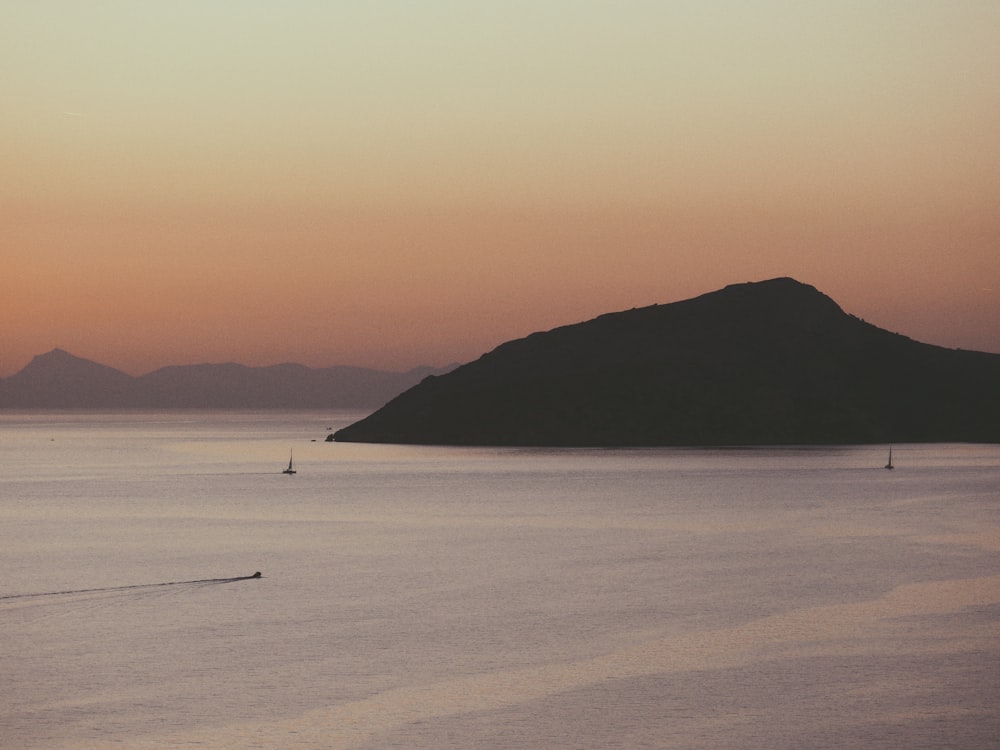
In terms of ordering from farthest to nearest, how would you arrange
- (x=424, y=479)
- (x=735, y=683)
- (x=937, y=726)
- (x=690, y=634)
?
(x=424, y=479)
(x=690, y=634)
(x=735, y=683)
(x=937, y=726)

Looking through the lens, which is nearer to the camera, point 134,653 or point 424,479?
point 134,653

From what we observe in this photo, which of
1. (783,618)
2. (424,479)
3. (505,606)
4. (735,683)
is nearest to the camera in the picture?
(735,683)

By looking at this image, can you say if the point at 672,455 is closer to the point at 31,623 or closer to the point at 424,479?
the point at 424,479

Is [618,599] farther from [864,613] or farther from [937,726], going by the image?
[937,726]

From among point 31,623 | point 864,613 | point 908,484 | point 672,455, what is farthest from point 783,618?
point 672,455

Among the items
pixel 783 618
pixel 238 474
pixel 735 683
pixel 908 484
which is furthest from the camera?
pixel 238 474

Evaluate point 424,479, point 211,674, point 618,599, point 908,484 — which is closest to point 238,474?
point 424,479
